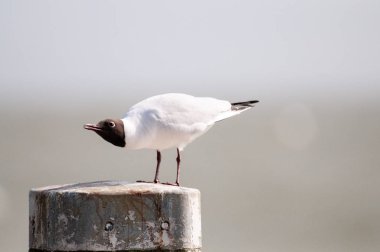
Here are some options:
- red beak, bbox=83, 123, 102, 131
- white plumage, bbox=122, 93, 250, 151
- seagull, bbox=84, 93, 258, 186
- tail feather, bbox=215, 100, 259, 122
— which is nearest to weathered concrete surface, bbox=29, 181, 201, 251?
red beak, bbox=83, 123, 102, 131

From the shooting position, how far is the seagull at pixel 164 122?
8.63 m

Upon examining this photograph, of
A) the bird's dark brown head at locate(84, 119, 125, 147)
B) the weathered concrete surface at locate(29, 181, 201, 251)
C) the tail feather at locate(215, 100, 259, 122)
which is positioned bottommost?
the weathered concrete surface at locate(29, 181, 201, 251)

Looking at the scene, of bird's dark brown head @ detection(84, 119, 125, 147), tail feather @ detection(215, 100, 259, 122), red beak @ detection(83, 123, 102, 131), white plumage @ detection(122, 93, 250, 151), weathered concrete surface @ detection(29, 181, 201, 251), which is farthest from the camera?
tail feather @ detection(215, 100, 259, 122)

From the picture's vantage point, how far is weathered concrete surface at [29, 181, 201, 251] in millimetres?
6387

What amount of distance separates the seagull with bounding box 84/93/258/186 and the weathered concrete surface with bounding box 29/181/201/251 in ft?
5.98

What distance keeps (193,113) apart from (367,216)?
1106 inches

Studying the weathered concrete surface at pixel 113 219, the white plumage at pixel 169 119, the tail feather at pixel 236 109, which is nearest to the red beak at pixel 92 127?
the white plumage at pixel 169 119

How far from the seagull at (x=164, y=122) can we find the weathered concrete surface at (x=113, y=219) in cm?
182

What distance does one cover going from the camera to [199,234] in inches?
264

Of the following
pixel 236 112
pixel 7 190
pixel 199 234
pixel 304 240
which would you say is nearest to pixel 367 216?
pixel 304 240

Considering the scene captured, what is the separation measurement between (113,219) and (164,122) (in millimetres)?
2754

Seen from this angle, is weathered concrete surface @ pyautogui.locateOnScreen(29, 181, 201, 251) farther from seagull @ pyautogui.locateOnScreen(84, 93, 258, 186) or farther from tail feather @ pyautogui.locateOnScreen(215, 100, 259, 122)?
tail feather @ pyautogui.locateOnScreen(215, 100, 259, 122)

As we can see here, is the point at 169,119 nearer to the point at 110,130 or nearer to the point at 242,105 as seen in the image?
the point at 110,130

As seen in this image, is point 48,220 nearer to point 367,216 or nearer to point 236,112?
point 236,112
